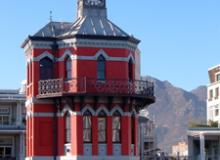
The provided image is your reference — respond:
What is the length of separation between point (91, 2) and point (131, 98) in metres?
7.71

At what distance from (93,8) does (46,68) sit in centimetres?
560

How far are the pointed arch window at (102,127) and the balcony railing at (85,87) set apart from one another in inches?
67.9

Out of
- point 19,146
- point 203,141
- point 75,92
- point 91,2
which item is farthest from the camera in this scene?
point 203,141

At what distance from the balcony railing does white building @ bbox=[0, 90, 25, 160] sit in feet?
132

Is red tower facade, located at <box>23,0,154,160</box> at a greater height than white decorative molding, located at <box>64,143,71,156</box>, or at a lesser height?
greater

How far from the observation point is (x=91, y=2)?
54.3 m

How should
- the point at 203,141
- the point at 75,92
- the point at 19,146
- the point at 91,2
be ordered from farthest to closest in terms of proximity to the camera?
1. the point at 203,141
2. the point at 19,146
3. the point at 91,2
4. the point at 75,92

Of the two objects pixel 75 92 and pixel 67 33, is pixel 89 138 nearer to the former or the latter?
pixel 75 92

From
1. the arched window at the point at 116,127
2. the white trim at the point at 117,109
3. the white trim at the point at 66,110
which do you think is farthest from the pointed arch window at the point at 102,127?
the white trim at the point at 66,110

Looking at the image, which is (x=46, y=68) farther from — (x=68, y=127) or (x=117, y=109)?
(x=117, y=109)

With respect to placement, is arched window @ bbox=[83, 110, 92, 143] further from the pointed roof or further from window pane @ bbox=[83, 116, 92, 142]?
the pointed roof

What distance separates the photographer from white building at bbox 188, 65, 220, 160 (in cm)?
10394

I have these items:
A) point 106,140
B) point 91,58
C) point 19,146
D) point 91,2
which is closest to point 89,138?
point 106,140

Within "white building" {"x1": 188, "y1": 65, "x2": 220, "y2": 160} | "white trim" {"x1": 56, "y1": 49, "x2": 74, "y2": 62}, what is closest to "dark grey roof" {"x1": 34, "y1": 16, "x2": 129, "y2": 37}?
"white trim" {"x1": 56, "y1": 49, "x2": 74, "y2": 62}
